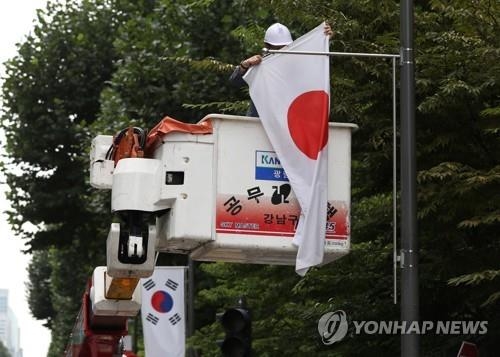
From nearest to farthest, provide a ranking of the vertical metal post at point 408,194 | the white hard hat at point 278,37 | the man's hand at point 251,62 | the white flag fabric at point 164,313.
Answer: the man's hand at point 251,62, the vertical metal post at point 408,194, the white hard hat at point 278,37, the white flag fabric at point 164,313

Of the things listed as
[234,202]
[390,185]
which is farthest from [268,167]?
[390,185]

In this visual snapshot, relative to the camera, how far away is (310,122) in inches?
422

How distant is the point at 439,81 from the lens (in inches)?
538

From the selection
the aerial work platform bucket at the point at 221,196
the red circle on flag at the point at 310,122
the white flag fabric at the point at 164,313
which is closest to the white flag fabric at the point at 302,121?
the red circle on flag at the point at 310,122

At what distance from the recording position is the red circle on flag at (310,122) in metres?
10.5

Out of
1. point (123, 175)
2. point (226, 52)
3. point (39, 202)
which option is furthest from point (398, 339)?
point (39, 202)

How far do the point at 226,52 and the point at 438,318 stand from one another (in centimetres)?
1535

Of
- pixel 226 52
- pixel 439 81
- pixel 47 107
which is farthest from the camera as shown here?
pixel 47 107

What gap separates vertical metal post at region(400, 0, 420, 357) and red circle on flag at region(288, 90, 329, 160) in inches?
45.0

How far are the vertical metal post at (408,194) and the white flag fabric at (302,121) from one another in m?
0.95

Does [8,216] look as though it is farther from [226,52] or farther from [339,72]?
[339,72]

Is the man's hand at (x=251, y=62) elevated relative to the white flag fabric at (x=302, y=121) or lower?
elevated

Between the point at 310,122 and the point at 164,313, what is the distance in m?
15.2

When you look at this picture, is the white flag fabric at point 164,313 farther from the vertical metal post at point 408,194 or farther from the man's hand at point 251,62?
the man's hand at point 251,62
